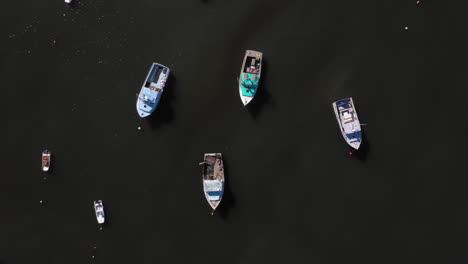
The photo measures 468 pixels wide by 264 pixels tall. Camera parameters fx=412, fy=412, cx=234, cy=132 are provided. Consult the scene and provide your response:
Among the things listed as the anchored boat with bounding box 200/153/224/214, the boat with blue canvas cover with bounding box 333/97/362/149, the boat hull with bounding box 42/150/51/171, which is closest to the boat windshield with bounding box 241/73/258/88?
the anchored boat with bounding box 200/153/224/214

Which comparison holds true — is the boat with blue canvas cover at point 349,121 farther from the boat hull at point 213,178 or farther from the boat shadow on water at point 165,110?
the boat shadow on water at point 165,110

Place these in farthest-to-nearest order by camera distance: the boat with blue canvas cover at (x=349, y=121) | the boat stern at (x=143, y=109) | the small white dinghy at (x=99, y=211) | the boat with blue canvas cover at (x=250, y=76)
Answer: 1. the small white dinghy at (x=99, y=211)
2. the boat stern at (x=143, y=109)
3. the boat with blue canvas cover at (x=250, y=76)
4. the boat with blue canvas cover at (x=349, y=121)

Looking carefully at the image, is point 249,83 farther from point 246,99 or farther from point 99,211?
point 99,211

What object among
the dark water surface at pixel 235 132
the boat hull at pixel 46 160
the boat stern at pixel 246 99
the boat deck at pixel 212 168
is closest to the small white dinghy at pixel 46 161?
the boat hull at pixel 46 160

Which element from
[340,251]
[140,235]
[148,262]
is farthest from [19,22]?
[340,251]

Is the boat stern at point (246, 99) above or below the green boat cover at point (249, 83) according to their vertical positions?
below

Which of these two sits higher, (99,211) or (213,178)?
(213,178)

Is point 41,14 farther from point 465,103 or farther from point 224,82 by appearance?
point 465,103

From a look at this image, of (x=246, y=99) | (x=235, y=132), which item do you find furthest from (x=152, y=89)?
(x=246, y=99)
